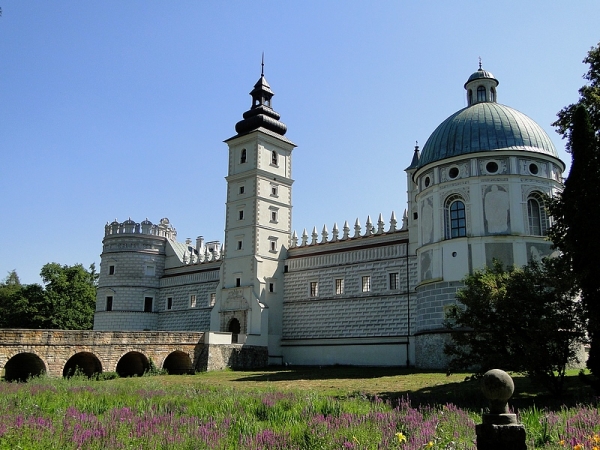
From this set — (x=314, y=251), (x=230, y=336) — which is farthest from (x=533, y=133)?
(x=230, y=336)

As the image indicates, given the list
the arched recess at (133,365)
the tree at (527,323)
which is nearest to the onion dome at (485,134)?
the tree at (527,323)

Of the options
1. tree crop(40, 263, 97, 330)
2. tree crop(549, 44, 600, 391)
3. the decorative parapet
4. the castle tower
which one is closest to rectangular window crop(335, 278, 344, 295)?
the castle tower

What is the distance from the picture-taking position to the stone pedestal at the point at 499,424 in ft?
18.6

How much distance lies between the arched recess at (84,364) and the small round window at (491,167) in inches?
898

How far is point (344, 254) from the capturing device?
3866 cm

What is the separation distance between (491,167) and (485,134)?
1.85 metres

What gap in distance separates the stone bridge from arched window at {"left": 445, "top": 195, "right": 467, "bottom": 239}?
15958mm

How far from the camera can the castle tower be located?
39.7 metres

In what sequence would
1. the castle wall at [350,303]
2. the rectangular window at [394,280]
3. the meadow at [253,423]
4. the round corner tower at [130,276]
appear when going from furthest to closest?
1. the round corner tower at [130,276]
2. the rectangular window at [394,280]
3. the castle wall at [350,303]
4. the meadow at [253,423]

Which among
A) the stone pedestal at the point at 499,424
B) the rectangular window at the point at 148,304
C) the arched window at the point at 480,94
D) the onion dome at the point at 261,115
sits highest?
the onion dome at the point at 261,115

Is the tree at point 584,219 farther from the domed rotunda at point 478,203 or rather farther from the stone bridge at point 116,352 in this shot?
the stone bridge at point 116,352

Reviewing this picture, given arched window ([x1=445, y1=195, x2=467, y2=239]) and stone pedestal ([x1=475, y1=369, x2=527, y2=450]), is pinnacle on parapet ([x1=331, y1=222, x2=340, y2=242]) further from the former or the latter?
stone pedestal ([x1=475, y1=369, x2=527, y2=450])

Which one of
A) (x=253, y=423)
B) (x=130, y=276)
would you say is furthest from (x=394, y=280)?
(x=253, y=423)

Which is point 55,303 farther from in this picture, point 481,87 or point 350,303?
point 481,87
